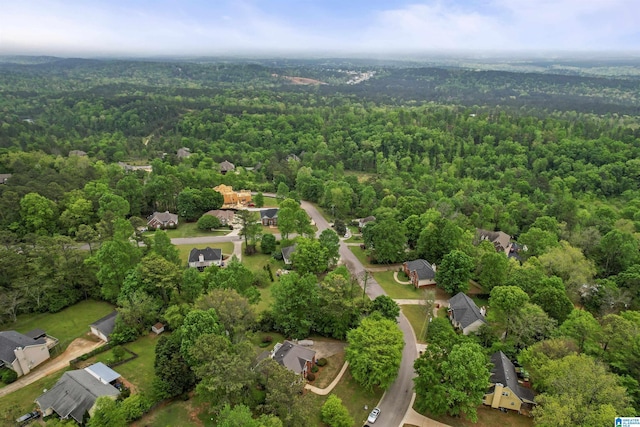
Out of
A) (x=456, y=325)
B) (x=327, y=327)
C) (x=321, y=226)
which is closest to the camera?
(x=327, y=327)

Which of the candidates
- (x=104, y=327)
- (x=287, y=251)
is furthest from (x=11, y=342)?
(x=287, y=251)

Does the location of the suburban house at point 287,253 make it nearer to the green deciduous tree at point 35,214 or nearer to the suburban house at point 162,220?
the suburban house at point 162,220

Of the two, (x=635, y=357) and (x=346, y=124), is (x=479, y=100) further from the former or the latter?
(x=635, y=357)

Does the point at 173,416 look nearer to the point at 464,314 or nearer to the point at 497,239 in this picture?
the point at 464,314

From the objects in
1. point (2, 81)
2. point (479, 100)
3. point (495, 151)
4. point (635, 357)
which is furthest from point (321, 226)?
point (2, 81)

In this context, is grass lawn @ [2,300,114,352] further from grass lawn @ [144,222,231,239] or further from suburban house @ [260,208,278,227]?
suburban house @ [260,208,278,227]

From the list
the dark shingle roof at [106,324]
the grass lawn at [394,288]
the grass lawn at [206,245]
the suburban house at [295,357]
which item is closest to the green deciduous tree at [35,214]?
the grass lawn at [206,245]
